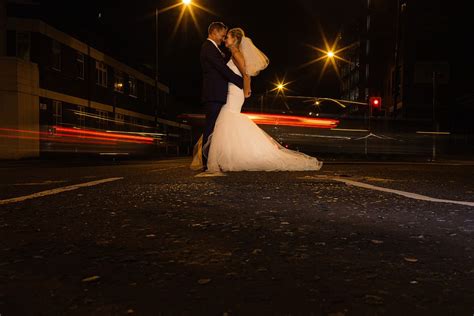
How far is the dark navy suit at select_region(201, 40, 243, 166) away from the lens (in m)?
7.12

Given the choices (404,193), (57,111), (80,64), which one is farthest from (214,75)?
(80,64)

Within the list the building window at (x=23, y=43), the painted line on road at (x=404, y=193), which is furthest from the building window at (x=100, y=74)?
the painted line on road at (x=404, y=193)

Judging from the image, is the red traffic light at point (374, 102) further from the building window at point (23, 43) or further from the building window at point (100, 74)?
the building window at point (100, 74)

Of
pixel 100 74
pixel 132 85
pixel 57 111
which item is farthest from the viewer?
pixel 132 85

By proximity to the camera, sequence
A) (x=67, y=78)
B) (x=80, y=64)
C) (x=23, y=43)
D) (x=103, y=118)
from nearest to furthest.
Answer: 1. (x=23, y=43)
2. (x=67, y=78)
3. (x=80, y=64)
4. (x=103, y=118)

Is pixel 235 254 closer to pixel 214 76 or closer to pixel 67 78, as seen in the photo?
pixel 214 76

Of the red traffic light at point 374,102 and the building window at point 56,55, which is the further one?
the building window at point 56,55

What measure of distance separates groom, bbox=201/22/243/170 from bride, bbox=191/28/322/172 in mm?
112

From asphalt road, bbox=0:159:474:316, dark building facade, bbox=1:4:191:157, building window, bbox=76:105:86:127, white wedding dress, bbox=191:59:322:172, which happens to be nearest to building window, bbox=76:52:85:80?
dark building facade, bbox=1:4:191:157

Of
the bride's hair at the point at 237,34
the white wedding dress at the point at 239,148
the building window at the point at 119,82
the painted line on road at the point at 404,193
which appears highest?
the building window at the point at 119,82

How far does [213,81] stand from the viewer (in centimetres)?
726

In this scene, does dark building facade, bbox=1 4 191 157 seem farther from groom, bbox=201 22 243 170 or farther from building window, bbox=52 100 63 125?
groom, bbox=201 22 243 170

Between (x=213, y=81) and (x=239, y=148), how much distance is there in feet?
3.34

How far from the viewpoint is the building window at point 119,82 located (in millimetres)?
38562
